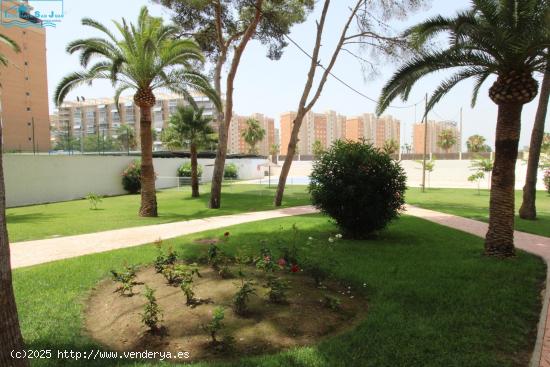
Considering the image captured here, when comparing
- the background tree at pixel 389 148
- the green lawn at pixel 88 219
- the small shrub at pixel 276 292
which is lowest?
the green lawn at pixel 88 219

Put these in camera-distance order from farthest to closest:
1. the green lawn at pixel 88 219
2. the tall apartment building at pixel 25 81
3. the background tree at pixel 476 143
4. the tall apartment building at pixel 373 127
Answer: the tall apartment building at pixel 373 127, the background tree at pixel 476 143, the tall apartment building at pixel 25 81, the green lawn at pixel 88 219

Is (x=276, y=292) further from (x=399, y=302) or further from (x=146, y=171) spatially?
(x=146, y=171)

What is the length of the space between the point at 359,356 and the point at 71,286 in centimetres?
448

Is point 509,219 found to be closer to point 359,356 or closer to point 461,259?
point 461,259

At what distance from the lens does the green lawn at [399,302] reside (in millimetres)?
3473

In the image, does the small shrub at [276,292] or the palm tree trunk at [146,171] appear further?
the palm tree trunk at [146,171]

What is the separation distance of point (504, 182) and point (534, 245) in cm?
275

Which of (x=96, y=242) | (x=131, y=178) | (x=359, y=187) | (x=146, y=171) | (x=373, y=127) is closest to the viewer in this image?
(x=359, y=187)

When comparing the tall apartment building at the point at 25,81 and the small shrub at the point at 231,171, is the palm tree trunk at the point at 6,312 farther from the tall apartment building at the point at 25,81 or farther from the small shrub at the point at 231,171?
the tall apartment building at the point at 25,81

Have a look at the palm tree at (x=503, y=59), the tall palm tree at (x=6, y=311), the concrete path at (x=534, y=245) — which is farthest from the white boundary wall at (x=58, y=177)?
the palm tree at (x=503, y=59)

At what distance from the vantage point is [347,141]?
932 cm

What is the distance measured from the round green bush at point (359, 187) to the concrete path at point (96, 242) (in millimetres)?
4187

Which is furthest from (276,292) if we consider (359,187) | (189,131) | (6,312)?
(189,131)

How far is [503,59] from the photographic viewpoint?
6852 millimetres
